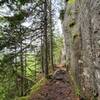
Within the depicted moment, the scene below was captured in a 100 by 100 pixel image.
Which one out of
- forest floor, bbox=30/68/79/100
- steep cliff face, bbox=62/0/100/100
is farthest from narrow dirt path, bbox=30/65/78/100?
steep cliff face, bbox=62/0/100/100

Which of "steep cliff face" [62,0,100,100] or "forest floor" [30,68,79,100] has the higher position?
"steep cliff face" [62,0,100,100]

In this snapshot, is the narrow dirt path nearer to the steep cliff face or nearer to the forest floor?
the forest floor

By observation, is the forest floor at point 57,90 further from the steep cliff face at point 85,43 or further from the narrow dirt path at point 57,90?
the steep cliff face at point 85,43

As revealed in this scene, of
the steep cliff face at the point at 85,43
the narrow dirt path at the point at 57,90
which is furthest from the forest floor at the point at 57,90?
the steep cliff face at the point at 85,43

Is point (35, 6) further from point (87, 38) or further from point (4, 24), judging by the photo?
point (87, 38)

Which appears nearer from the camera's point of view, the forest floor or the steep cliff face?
the steep cliff face

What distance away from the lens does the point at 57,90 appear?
11633 millimetres

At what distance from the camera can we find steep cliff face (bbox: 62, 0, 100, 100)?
20.0 ft

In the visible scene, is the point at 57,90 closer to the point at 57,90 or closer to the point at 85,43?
the point at 57,90

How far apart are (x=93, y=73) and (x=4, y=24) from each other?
9454mm

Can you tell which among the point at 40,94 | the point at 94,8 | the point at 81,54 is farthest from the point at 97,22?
the point at 40,94

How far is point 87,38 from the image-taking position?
6.83 meters

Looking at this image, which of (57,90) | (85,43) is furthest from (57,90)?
(85,43)

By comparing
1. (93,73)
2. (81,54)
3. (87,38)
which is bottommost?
(93,73)
